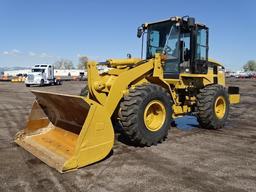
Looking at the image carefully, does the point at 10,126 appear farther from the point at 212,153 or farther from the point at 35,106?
the point at 212,153

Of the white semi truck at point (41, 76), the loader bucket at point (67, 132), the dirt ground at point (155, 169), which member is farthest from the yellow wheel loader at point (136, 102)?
the white semi truck at point (41, 76)

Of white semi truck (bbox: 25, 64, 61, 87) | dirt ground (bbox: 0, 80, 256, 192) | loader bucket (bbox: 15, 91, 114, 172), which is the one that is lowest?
dirt ground (bbox: 0, 80, 256, 192)

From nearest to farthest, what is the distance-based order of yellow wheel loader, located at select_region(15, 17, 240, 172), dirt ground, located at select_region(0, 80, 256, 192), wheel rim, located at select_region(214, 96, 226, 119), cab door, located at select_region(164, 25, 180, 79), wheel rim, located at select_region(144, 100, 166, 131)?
dirt ground, located at select_region(0, 80, 256, 192) → yellow wheel loader, located at select_region(15, 17, 240, 172) → wheel rim, located at select_region(144, 100, 166, 131) → cab door, located at select_region(164, 25, 180, 79) → wheel rim, located at select_region(214, 96, 226, 119)

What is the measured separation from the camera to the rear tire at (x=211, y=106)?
855 centimetres

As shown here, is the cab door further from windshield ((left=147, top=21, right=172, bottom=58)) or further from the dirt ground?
the dirt ground

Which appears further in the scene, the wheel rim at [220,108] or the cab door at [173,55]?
the wheel rim at [220,108]

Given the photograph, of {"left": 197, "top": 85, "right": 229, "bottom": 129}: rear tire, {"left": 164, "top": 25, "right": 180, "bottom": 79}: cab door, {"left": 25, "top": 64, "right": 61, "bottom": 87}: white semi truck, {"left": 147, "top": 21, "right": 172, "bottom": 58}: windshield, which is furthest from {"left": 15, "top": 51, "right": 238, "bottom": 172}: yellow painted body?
{"left": 25, "top": 64, "right": 61, "bottom": 87}: white semi truck

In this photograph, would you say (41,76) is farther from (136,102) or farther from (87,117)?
(87,117)

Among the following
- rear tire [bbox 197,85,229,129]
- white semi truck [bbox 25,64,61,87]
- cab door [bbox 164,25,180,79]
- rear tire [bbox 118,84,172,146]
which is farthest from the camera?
white semi truck [bbox 25,64,61,87]

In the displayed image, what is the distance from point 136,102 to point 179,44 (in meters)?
2.85

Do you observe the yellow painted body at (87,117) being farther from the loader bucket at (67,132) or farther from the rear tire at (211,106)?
the rear tire at (211,106)

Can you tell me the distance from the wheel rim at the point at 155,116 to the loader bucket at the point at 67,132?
4.56 feet

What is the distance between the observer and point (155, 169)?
5.43 m

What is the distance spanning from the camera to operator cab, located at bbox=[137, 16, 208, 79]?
27.5 feet
